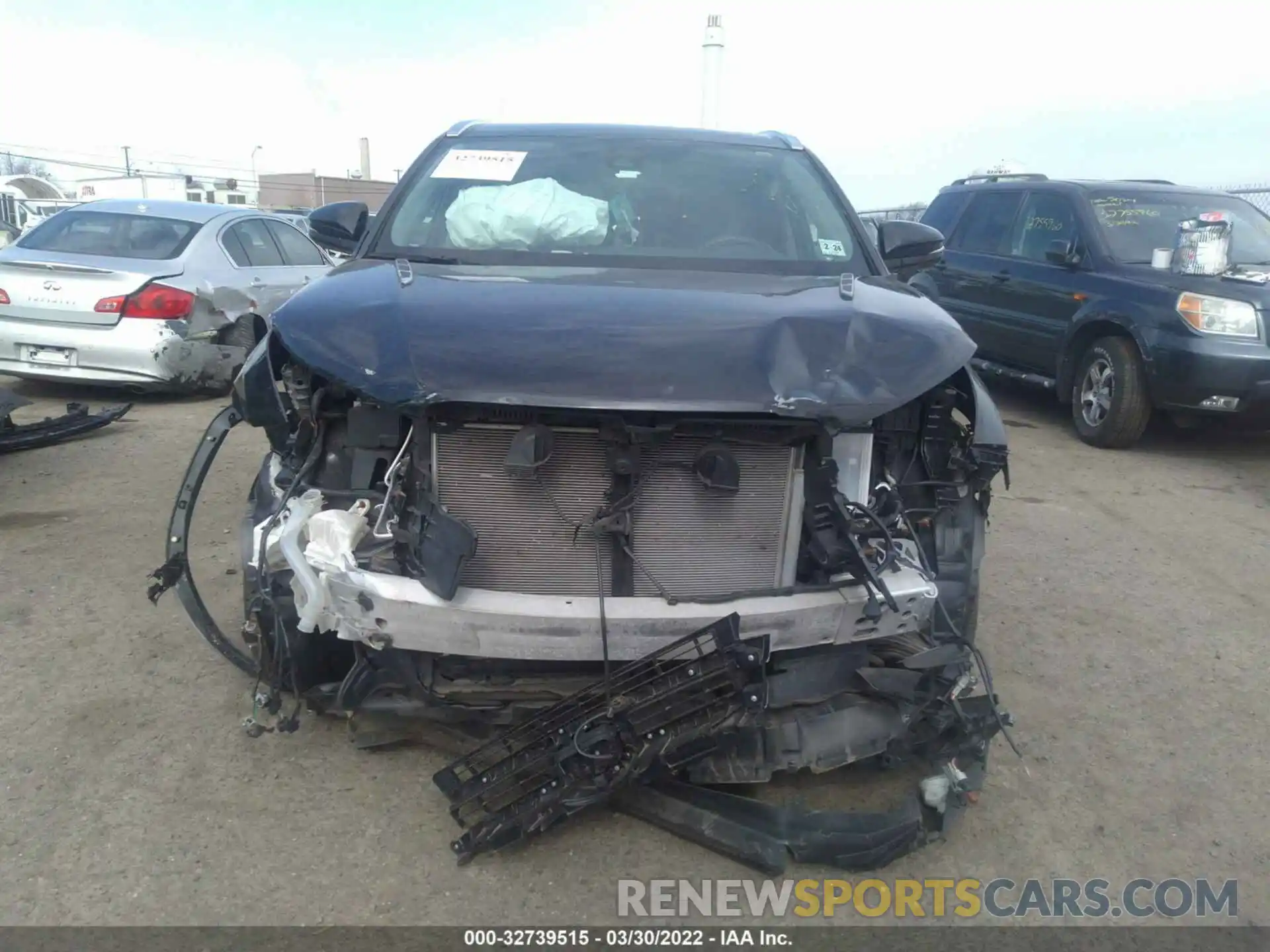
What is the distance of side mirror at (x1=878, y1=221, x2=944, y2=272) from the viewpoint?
4172mm

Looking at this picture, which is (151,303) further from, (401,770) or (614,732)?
(614,732)

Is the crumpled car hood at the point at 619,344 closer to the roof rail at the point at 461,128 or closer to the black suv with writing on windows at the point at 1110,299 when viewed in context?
the roof rail at the point at 461,128

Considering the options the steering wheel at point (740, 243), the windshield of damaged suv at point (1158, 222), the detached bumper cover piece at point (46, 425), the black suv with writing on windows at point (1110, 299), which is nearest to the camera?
the steering wheel at point (740, 243)

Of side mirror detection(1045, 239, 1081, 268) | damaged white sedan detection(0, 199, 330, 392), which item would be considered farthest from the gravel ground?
side mirror detection(1045, 239, 1081, 268)

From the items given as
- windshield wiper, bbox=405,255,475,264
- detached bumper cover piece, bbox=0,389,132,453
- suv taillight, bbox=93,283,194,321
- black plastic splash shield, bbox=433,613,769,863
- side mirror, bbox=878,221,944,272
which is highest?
side mirror, bbox=878,221,944,272

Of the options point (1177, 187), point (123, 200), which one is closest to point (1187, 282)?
point (1177, 187)

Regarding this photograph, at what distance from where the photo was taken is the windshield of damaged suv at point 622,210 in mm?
3631

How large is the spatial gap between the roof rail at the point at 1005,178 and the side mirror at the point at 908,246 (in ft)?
16.6

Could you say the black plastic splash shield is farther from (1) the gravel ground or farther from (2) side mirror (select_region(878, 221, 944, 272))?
(2) side mirror (select_region(878, 221, 944, 272))

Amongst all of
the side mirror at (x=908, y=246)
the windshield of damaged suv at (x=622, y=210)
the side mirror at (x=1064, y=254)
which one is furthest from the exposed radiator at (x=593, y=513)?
the side mirror at (x=1064, y=254)

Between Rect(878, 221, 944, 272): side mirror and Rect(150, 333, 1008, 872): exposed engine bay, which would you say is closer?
Rect(150, 333, 1008, 872): exposed engine bay

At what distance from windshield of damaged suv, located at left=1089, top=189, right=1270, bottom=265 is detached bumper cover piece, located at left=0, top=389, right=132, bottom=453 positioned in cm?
722

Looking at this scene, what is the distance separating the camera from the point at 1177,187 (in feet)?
26.7

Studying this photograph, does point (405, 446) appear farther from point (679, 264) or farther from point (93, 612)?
point (93, 612)
